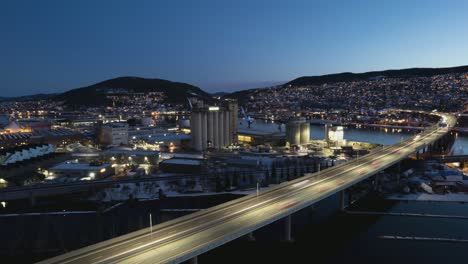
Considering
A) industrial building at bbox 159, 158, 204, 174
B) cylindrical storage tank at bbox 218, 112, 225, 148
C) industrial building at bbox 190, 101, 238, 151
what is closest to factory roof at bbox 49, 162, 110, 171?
industrial building at bbox 159, 158, 204, 174

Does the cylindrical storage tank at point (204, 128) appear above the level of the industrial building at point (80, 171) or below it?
above

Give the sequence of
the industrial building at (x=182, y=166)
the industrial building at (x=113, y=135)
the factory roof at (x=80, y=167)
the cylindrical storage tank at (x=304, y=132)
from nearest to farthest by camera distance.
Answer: the factory roof at (x=80, y=167)
the industrial building at (x=182, y=166)
the industrial building at (x=113, y=135)
the cylindrical storage tank at (x=304, y=132)

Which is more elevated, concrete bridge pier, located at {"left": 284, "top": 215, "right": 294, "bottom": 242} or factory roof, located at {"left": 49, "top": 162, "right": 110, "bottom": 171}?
factory roof, located at {"left": 49, "top": 162, "right": 110, "bottom": 171}

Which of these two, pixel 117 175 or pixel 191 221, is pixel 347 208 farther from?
pixel 117 175

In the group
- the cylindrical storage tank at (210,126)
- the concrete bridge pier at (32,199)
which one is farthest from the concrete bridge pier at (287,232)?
the cylindrical storage tank at (210,126)

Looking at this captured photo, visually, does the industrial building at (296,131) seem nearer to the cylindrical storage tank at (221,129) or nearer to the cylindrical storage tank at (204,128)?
the cylindrical storage tank at (221,129)

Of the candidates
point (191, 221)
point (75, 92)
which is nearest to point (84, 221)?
point (191, 221)

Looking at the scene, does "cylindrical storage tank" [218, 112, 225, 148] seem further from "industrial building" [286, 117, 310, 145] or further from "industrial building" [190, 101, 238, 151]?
"industrial building" [286, 117, 310, 145]
